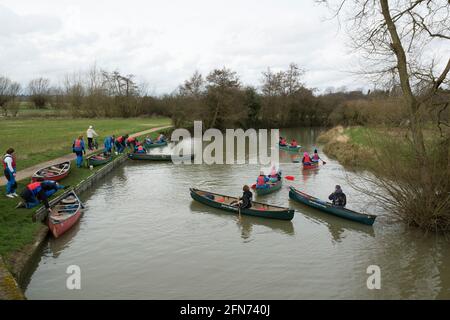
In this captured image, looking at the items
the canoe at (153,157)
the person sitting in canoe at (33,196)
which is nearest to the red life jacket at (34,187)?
the person sitting in canoe at (33,196)

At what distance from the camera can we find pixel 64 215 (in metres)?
13.7

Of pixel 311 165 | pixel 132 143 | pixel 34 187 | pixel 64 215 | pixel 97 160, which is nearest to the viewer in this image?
pixel 34 187

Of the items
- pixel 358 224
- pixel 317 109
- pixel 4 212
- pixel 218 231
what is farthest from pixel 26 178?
pixel 317 109

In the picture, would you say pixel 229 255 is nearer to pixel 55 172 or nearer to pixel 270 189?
pixel 270 189

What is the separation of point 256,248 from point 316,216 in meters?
4.16

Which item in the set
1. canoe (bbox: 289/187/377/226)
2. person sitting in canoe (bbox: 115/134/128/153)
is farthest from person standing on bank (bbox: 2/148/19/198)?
person sitting in canoe (bbox: 115/134/128/153)

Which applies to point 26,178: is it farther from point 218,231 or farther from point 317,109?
point 317,109

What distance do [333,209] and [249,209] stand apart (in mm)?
3167

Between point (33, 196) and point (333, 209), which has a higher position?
point (33, 196)

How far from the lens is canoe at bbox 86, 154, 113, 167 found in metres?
22.2

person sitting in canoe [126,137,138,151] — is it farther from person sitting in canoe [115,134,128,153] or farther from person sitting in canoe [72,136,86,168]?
person sitting in canoe [72,136,86,168]

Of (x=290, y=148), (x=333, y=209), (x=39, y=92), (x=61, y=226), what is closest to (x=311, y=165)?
(x=290, y=148)
